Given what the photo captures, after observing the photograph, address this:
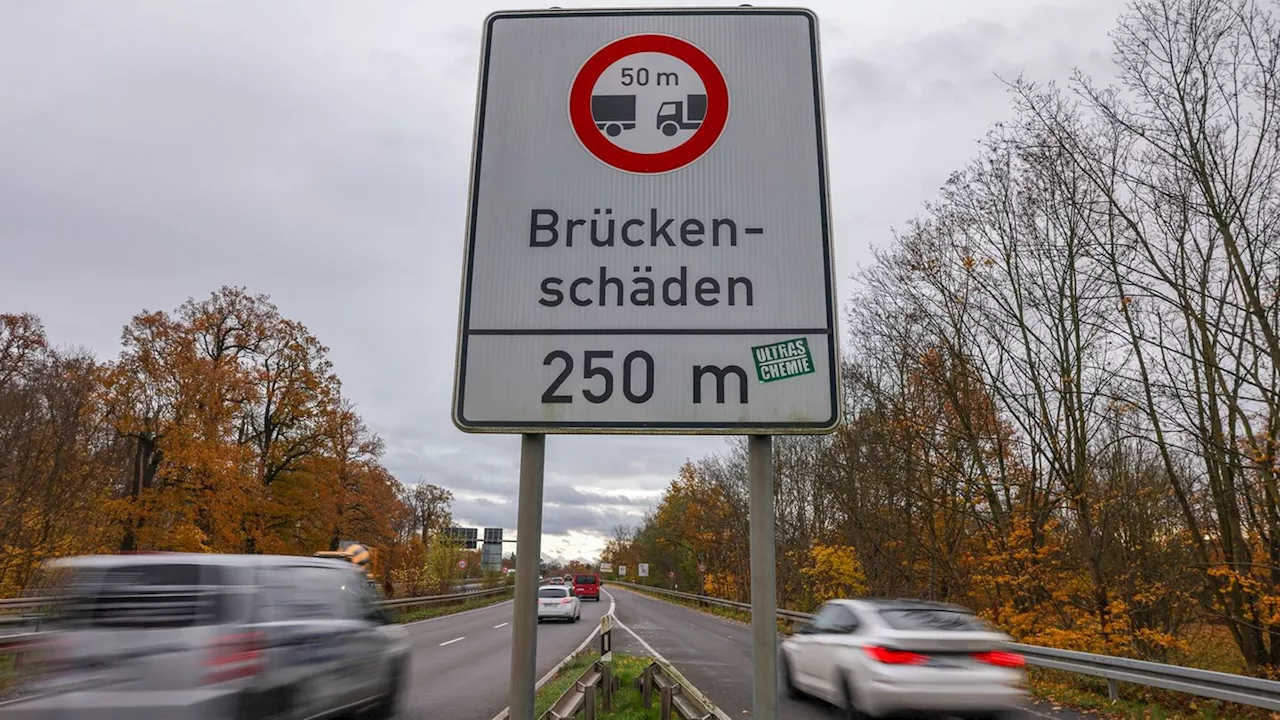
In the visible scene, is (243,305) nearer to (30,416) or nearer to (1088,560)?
(30,416)

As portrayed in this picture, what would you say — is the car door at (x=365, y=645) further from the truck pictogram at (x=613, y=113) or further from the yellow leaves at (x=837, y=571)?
the yellow leaves at (x=837, y=571)

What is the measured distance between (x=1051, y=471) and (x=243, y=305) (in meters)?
31.4

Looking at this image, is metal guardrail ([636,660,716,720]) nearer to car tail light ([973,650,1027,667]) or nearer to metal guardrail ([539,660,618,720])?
metal guardrail ([539,660,618,720])

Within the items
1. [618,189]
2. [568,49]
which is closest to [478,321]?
[618,189]

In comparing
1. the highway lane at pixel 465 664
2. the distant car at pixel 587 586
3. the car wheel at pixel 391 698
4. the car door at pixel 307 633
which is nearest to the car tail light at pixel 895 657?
the highway lane at pixel 465 664

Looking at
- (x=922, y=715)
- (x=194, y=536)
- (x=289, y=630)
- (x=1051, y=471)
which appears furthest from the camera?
(x=194, y=536)

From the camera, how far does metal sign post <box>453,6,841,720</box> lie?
2.09 meters

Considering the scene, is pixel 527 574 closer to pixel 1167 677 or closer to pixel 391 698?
pixel 391 698

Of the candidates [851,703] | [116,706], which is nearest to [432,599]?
[851,703]

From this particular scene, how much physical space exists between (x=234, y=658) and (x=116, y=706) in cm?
76

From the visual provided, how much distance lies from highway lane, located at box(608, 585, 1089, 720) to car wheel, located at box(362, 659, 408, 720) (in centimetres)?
422

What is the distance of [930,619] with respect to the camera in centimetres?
850

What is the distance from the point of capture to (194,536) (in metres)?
24.3

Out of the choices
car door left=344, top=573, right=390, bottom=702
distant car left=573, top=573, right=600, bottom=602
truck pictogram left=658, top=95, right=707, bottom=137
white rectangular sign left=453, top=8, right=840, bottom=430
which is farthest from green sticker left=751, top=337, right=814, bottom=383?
distant car left=573, top=573, right=600, bottom=602
